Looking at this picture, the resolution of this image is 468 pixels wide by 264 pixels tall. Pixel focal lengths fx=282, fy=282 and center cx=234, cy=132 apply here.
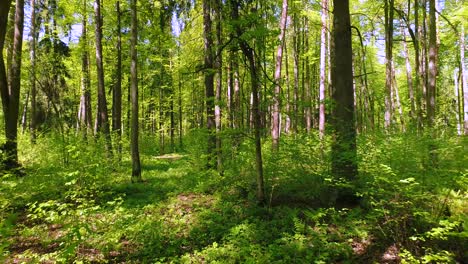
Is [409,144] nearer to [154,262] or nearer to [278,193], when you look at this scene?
[278,193]

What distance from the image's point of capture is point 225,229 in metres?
5.44

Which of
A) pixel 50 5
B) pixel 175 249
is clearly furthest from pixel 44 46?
pixel 175 249

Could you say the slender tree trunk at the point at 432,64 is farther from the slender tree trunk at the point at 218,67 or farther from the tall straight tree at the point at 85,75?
the tall straight tree at the point at 85,75

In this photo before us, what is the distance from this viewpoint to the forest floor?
154 inches

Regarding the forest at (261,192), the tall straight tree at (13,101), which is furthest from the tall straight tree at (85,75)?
the forest at (261,192)

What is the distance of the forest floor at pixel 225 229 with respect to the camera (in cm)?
392

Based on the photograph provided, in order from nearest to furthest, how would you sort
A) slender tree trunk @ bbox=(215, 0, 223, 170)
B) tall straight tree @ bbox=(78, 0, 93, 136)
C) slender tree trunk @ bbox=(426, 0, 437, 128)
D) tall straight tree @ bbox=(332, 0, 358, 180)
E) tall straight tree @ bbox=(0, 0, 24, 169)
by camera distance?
1. tall straight tree @ bbox=(332, 0, 358, 180)
2. slender tree trunk @ bbox=(215, 0, 223, 170)
3. slender tree trunk @ bbox=(426, 0, 437, 128)
4. tall straight tree @ bbox=(0, 0, 24, 169)
5. tall straight tree @ bbox=(78, 0, 93, 136)

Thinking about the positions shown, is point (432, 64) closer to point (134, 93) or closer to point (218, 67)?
point (218, 67)

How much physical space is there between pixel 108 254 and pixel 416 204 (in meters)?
5.14

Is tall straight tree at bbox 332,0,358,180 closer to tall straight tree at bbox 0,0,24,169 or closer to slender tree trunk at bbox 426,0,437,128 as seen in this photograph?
slender tree trunk at bbox 426,0,437,128

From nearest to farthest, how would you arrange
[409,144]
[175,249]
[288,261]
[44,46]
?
1. [288,261]
2. [175,249]
3. [409,144]
4. [44,46]

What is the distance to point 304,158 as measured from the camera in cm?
652

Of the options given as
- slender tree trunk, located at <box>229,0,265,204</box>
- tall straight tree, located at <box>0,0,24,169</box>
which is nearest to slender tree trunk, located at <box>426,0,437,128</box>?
slender tree trunk, located at <box>229,0,265,204</box>

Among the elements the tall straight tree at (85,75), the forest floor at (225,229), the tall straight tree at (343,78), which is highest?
the tall straight tree at (85,75)
